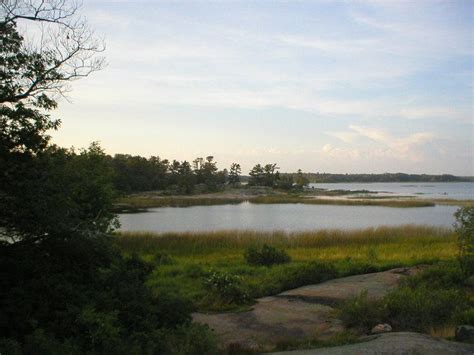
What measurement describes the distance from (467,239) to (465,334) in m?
6.85

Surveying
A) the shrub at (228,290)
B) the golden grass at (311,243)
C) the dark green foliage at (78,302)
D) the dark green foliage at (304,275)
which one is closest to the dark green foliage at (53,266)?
A: the dark green foliage at (78,302)

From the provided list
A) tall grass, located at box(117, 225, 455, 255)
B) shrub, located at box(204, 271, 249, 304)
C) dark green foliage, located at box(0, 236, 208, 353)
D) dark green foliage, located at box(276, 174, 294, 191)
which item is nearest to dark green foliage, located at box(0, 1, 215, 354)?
dark green foliage, located at box(0, 236, 208, 353)

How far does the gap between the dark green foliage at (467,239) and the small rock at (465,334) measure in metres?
6.13

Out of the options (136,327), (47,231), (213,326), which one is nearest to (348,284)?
(213,326)

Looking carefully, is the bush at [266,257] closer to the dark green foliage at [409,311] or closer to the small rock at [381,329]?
the dark green foliage at [409,311]

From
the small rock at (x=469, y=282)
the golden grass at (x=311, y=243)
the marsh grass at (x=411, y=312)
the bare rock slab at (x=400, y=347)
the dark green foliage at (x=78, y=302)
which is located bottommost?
the golden grass at (x=311, y=243)

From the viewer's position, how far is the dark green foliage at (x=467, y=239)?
504 inches

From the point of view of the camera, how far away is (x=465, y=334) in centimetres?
711

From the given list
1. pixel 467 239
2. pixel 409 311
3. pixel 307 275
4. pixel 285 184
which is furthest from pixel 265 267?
pixel 285 184

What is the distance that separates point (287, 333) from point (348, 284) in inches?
188

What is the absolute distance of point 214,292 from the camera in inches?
460

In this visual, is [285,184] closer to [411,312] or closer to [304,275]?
[304,275]

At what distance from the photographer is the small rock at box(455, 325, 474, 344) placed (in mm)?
7023

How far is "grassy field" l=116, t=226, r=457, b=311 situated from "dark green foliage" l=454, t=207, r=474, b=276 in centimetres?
328
